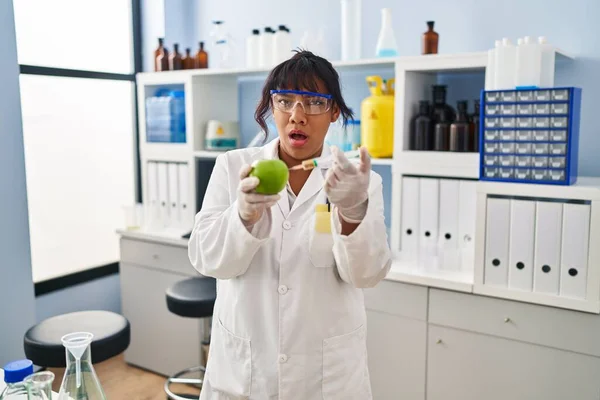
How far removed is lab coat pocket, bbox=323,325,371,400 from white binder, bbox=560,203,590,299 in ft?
3.02

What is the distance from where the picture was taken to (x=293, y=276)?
4.47 feet

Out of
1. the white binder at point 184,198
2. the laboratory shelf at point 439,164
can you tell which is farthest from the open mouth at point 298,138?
the white binder at point 184,198

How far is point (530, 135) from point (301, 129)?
1042 mm

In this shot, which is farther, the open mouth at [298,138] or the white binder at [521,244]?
the white binder at [521,244]

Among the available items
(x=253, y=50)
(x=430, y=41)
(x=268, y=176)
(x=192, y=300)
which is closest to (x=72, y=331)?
(x=192, y=300)

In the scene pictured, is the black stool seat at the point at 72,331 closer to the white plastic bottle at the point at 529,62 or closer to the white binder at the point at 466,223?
the white binder at the point at 466,223

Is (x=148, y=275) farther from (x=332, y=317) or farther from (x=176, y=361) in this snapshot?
(x=332, y=317)

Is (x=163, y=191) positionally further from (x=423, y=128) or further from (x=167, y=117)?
(x=423, y=128)

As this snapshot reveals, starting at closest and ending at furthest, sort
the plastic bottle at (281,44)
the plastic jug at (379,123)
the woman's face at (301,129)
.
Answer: the woman's face at (301,129) < the plastic jug at (379,123) < the plastic bottle at (281,44)

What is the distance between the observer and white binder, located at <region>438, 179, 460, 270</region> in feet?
7.45

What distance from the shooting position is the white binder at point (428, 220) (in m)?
2.31

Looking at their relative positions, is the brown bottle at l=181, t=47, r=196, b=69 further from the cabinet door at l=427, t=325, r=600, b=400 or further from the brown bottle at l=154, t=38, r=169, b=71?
the cabinet door at l=427, t=325, r=600, b=400

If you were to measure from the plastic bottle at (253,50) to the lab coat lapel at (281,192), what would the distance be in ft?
4.99

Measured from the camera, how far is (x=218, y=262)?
4.28ft
